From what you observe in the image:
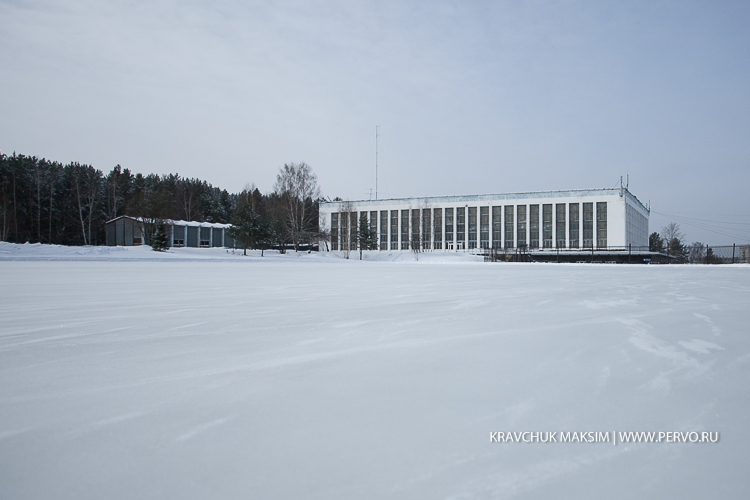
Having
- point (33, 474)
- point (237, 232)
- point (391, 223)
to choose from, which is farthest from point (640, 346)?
point (391, 223)

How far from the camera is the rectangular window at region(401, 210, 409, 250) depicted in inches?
2635

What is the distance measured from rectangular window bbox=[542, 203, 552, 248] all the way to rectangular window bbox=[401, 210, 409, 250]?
19.3 m

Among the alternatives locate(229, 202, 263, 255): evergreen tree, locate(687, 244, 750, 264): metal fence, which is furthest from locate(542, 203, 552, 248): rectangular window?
locate(229, 202, 263, 255): evergreen tree

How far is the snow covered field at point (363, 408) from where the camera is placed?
52.2 inches

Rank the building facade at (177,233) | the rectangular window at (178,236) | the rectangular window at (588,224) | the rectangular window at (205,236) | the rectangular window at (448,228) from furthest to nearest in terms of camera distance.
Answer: the rectangular window at (448,228) → the rectangular window at (588,224) → the rectangular window at (205,236) → the rectangular window at (178,236) → the building facade at (177,233)

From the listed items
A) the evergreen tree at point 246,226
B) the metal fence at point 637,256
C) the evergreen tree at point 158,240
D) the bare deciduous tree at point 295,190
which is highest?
the bare deciduous tree at point 295,190

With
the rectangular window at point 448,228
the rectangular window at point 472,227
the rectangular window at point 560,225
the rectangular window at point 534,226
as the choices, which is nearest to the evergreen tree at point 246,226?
the rectangular window at point 448,228

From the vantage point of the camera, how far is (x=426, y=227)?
6406 cm

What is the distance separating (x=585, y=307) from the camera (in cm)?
536

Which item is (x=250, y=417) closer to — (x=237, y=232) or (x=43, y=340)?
(x=43, y=340)

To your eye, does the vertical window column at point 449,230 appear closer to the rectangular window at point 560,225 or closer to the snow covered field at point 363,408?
the rectangular window at point 560,225

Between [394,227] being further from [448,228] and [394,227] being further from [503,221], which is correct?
[503,221]

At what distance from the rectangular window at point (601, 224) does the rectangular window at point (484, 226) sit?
1371 cm

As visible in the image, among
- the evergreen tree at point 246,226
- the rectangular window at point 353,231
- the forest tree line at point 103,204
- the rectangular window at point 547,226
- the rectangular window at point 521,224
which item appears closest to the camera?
the evergreen tree at point 246,226
